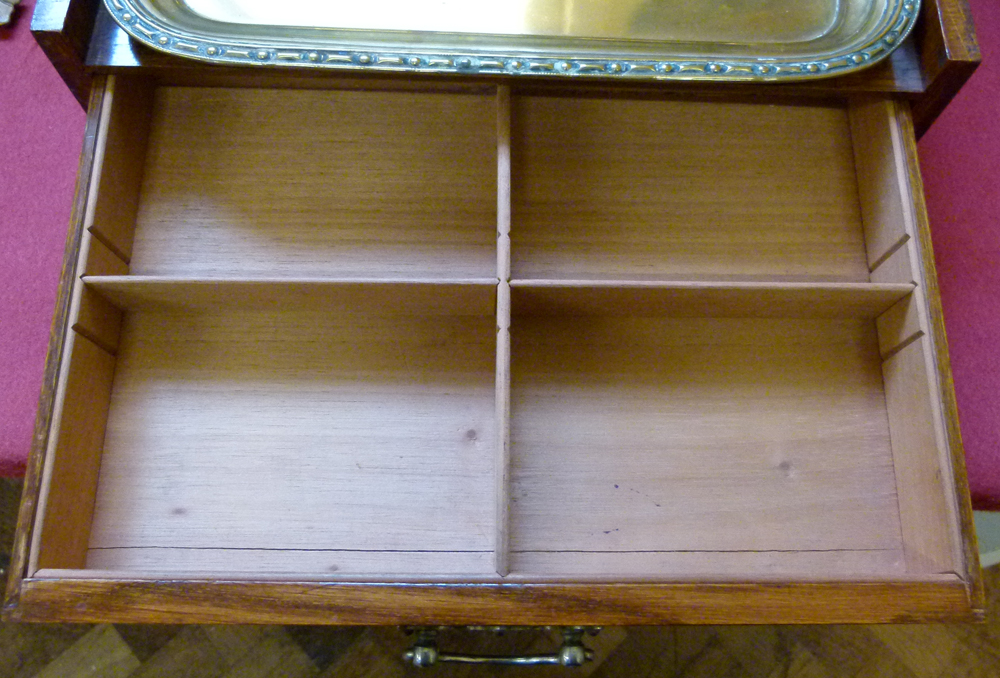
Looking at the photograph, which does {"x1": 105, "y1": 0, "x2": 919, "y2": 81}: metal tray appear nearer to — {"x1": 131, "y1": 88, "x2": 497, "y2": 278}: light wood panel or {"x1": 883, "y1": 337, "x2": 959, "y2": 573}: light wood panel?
{"x1": 131, "y1": 88, "x2": 497, "y2": 278}: light wood panel

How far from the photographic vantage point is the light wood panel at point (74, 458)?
0.66 m

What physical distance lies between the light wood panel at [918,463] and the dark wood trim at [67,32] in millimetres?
958

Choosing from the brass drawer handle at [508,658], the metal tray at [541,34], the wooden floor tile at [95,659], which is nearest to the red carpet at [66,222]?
the metal tray at [541,34]

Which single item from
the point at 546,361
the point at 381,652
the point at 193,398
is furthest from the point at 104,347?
the point at 381,652

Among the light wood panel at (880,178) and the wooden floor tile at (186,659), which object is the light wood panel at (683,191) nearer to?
the light wood panel at (880,178)

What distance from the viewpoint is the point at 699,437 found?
2.58ft

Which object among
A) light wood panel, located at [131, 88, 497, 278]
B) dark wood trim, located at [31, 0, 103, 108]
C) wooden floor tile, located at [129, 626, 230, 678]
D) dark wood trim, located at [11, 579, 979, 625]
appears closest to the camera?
dark wood trim, located at [11, 579, 979, 625]

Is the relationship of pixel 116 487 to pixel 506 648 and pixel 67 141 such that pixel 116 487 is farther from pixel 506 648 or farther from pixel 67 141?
pixel 506 648

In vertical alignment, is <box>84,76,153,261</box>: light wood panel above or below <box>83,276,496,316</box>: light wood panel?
above

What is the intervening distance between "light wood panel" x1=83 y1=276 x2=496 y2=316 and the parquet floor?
1.86 ft

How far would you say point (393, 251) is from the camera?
2.74 ft

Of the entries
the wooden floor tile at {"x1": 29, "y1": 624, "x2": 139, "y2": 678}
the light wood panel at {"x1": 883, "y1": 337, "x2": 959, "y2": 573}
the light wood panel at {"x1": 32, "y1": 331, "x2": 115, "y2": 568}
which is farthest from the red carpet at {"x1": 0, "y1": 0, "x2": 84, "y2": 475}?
the light wood panel at {"x1": 883, "y1": 337, "x2": 959, "y2": 573}

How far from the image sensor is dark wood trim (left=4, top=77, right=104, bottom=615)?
0.64 m

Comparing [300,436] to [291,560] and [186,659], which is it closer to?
[291,560]
